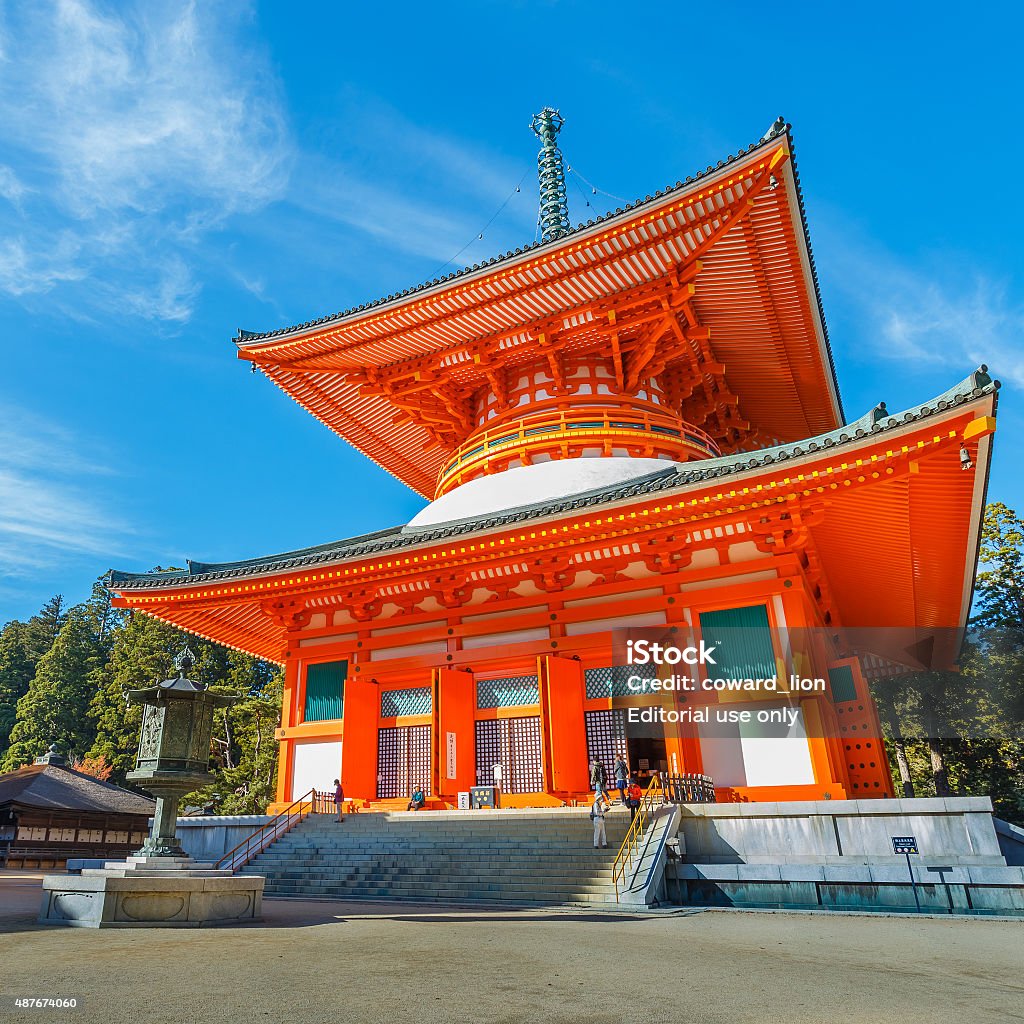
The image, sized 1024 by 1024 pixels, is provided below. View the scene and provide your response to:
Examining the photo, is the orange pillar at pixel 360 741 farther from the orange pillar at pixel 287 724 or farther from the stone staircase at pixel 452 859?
the orange pillar at pixel 287 724

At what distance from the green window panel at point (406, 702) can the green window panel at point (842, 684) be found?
323 inches

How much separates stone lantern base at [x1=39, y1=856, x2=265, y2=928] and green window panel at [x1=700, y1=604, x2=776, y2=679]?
29.3ft

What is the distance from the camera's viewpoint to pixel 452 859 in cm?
1186

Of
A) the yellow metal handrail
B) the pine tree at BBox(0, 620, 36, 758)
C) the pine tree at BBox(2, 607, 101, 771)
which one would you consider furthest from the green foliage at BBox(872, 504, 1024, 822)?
the pine tree at BBox(0, 620, 36, 758)

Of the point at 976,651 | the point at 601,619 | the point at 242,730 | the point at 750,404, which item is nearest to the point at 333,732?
the point at 601,619

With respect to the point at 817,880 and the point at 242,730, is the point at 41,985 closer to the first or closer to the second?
the point at 817,880

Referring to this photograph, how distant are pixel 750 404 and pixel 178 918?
19427mm

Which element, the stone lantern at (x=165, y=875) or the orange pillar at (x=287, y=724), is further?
the orange pillar at (x=287, y=724)

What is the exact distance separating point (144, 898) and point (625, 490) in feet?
30.4

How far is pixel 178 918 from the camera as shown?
7641 millimetres

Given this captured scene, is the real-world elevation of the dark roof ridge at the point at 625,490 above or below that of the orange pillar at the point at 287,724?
above

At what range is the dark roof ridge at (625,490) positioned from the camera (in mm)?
10703

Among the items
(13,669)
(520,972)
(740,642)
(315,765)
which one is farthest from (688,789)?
(13,669)

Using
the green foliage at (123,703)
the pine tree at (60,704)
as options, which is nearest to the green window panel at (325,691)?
the green foliage at (123,703)
